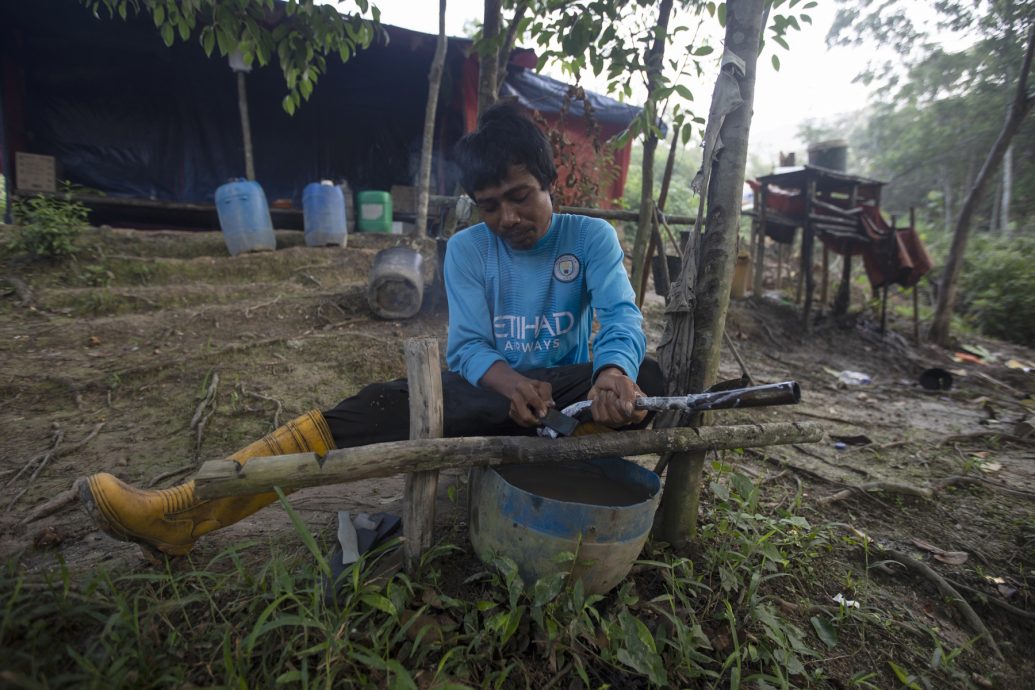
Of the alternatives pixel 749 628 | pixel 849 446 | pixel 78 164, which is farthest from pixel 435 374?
pixel 78 164

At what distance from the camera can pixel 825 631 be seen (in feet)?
5.70

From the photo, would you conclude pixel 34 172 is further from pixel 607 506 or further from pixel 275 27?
pixel 607 506

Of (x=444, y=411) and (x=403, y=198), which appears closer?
(x=444, y=411)

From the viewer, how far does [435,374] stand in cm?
162

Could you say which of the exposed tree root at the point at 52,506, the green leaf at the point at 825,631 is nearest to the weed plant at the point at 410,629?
the green leaf at the point at 825,631

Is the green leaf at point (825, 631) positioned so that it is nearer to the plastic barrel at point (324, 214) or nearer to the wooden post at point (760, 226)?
the plastic barrel at point (324, 214)

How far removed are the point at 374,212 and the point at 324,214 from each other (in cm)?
107

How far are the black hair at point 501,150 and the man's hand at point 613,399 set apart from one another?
0.85m

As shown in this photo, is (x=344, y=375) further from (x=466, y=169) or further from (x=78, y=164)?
(x=78, y=164)

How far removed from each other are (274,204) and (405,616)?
739cm

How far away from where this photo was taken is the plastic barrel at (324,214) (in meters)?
6.16

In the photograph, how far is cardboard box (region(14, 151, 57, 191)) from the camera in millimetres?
6309

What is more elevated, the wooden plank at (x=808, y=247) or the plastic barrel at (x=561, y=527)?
the wooden plank at (x=808, y=247)

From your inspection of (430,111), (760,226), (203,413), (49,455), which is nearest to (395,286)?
(203,413)
